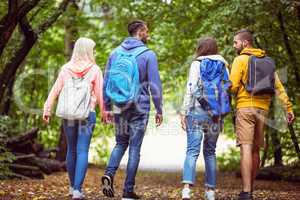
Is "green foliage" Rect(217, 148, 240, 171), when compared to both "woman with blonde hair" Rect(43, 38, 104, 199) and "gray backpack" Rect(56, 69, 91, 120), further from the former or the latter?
"gray backpack" Rect(56, 69, 91, 120)

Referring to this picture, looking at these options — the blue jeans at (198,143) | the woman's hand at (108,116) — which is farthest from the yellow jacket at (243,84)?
the woman's hand at (108,116)

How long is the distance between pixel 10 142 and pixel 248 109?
7.28 m

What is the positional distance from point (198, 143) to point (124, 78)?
1213mm

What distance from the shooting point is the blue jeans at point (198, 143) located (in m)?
7.20

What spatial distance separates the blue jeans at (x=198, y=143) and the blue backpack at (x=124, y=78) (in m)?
0.78

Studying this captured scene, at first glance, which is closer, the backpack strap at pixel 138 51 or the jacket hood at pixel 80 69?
the backpack strap at pixel 138 51

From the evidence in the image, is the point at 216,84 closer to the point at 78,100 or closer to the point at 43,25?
the point at 78,100

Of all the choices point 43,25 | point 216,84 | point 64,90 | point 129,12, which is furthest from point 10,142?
point 216,84

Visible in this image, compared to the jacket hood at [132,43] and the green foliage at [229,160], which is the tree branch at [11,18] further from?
the green foliage at [229,160]

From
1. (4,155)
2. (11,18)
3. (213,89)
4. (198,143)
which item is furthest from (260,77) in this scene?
(4,155)

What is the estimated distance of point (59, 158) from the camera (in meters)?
16.9

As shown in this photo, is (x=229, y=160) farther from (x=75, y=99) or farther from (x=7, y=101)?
(x=75, y=99)

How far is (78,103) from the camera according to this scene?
7.37 metres

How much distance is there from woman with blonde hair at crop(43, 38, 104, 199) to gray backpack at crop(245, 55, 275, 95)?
6.23 feet
